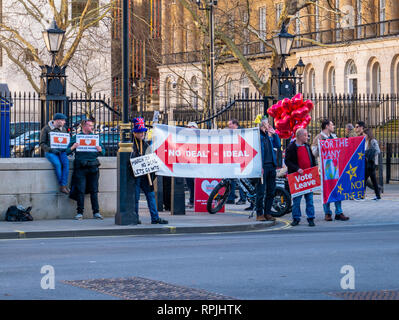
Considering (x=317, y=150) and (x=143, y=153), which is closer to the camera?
(x=143, y=153)

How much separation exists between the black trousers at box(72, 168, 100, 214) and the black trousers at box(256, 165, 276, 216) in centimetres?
310

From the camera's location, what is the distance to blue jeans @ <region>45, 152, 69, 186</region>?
17453 millimetres

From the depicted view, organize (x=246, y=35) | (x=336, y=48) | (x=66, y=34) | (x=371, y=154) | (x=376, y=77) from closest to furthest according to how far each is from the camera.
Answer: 1. (x=371, y=154)
2. (x=66, y=34)
3. (x=376, y=77)
4. (x=246, y=35)
5. (x=336, y=48)

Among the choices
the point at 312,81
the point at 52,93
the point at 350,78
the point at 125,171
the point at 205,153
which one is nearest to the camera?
the point at 125,171

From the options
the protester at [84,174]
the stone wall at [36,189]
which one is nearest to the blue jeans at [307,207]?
the protester at [84,174]

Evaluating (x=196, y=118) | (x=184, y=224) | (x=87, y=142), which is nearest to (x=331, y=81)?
(x=196, y=118)

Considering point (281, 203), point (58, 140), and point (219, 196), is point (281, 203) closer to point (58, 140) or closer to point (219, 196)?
point (219, 196)

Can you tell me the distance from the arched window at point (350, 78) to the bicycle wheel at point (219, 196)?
3736 centimetres

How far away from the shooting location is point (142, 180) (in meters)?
16.5

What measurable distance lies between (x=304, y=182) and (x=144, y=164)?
3.00 m

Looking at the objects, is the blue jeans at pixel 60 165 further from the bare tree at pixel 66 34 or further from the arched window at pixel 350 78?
the arched window at pixel 350 78

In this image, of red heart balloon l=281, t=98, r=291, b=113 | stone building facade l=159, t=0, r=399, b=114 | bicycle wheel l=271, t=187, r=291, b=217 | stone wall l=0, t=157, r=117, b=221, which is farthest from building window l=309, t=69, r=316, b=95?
stone wall l=0, t=157, r=117, b=221

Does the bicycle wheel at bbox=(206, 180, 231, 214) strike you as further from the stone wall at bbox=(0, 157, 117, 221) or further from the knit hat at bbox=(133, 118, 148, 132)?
the knit hat at bbox=(133, 118, 148, 132)

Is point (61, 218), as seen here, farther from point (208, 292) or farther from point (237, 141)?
point (208, 292)
